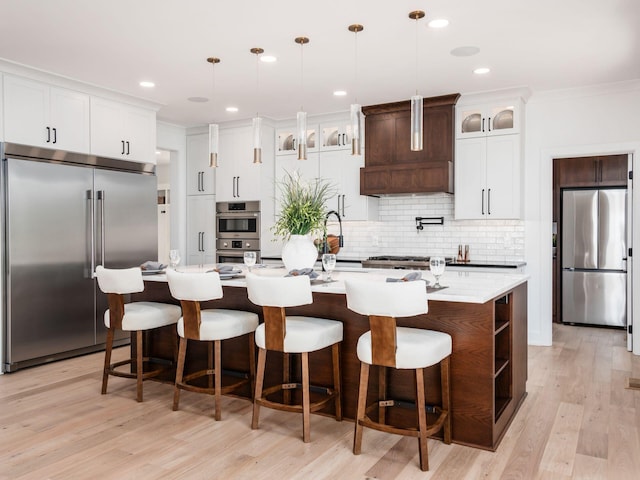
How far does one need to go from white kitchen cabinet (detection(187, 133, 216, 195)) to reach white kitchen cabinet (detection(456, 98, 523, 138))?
10.6ft

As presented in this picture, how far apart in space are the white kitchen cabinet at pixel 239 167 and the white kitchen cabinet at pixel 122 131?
1153 mm

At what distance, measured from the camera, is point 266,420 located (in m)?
3.29

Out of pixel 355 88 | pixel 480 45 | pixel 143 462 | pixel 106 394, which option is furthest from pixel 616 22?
pixel 106 394

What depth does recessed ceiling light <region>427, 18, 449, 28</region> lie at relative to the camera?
355 cm

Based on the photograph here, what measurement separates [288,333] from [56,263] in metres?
2.93

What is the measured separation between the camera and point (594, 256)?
21.4ft

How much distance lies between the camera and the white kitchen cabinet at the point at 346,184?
20.4 feet

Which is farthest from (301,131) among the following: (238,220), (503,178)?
(238,220)

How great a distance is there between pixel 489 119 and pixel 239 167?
3103 mm

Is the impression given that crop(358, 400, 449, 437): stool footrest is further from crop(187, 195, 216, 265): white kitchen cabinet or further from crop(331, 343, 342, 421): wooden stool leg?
crop(187, 195, 216, 265): white kitchen cabinet

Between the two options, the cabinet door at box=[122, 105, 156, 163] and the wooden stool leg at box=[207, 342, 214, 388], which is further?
the cabinet door at box=[122, 105, 156, 163]

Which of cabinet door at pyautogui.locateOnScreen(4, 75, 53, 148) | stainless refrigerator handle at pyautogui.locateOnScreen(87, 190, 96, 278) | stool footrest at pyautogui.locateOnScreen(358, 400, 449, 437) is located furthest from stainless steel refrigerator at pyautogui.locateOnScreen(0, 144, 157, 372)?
stool footrest at pyautogui.locateOnScreen(358, 400, 449, 437)

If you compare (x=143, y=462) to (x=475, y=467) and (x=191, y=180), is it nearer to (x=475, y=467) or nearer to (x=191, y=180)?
(x=475, y=467)

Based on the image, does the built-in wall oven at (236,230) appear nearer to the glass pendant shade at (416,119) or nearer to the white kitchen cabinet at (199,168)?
the white kitchen cabinet at (199,168)
